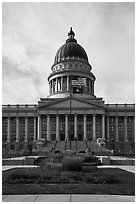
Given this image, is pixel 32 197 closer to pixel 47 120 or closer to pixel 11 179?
pixel 11 179

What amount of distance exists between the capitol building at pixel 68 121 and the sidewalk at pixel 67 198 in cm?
6545

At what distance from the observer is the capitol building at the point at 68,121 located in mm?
81500

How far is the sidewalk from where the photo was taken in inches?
417

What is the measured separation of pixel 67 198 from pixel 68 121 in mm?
71185

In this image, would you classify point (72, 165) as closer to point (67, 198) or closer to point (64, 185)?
point (64, 185)

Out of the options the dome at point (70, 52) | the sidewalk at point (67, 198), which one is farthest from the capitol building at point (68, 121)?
the sidewalk at point (67, 198)

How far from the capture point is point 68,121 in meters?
82.1

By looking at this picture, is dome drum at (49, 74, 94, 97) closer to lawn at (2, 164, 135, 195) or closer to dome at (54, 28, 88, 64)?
dome at (54, 28, 88, 64)

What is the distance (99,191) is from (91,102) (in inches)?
2812

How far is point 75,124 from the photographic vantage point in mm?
80625

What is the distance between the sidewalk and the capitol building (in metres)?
65.4

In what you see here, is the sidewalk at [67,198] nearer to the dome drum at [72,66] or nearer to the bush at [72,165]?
the bush at [72,165]

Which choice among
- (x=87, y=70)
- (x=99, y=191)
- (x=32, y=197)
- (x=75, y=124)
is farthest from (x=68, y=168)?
(x=87, y=70)

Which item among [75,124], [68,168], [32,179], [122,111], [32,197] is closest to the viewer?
[32,197]
